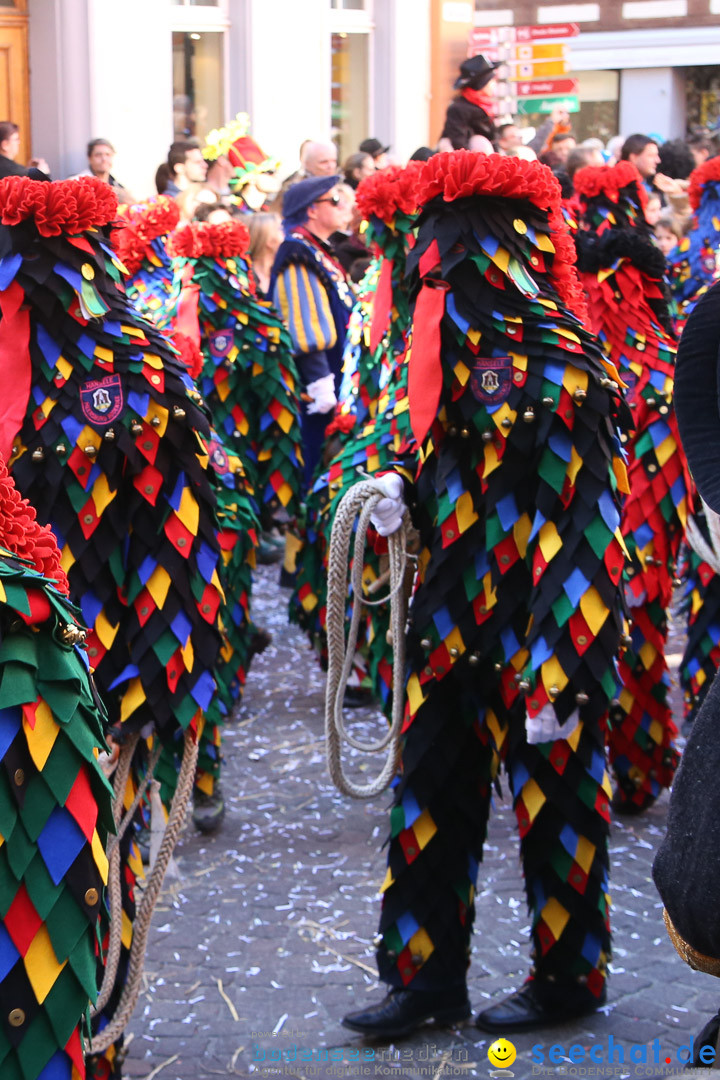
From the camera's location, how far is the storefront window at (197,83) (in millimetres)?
12305

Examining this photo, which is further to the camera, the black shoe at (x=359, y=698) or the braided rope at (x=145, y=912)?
the black shoe at (x=359, y=698)

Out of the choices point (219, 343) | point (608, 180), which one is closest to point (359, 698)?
point (219, 343)

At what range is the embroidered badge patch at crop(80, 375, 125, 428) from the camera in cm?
303

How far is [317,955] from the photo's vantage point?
12.8ft

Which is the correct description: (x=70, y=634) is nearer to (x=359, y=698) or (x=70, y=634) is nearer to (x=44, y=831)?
(x=44, y=831)

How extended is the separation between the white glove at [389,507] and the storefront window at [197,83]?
9426 mm

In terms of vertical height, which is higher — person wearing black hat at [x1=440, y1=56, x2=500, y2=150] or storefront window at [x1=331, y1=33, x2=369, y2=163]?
storefront window at [x1=331, y1=33, x2=369, y2=163]

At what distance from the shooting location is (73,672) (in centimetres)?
184

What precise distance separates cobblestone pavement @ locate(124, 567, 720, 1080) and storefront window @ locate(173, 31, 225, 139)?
27.4 feet

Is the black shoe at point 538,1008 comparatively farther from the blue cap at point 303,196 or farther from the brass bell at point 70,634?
the blue cap at point 303,196

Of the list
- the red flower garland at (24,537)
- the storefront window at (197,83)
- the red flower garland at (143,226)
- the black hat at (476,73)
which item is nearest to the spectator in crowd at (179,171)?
the black hat at (476,73)

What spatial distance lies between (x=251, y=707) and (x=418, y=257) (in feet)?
10.2

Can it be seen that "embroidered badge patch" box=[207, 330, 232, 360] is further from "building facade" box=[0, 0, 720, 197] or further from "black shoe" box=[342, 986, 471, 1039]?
"building facade" box=[0, 0, 720, 197]

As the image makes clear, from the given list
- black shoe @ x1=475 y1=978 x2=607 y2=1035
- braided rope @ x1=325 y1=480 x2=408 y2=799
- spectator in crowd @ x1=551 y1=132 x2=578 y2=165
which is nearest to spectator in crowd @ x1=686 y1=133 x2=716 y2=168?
spectator in crowd @ x1=551 y1=132 x2=578 y2=165
